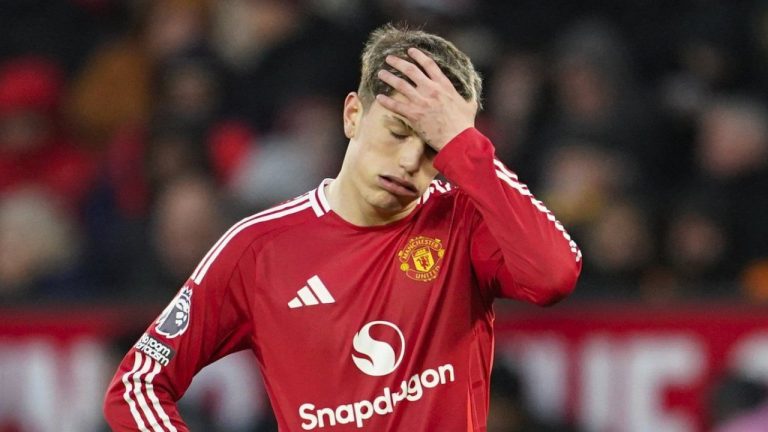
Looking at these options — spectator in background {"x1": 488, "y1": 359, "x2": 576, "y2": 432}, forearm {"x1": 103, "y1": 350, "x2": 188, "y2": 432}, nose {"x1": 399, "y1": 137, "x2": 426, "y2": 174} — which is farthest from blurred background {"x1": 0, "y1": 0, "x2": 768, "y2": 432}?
nose {"x1": 399, "y1": 137, "x2": 426, "y2": 174}

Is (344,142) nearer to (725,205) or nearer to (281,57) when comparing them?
(281,57)

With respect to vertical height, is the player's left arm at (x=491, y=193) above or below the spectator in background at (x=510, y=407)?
above

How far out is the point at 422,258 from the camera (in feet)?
12.2

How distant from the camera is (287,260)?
378cm

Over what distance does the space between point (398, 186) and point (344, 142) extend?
4365 millimetres

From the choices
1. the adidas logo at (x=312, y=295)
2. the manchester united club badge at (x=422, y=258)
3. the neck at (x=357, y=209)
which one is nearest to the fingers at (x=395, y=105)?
the neck at (x=357, y=209)

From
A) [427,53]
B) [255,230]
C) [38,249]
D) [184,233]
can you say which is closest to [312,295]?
[255,230]

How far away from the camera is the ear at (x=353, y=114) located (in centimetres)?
378

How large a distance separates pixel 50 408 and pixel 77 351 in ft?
1.08

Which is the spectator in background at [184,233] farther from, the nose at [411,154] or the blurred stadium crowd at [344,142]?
the nose at [411,154]

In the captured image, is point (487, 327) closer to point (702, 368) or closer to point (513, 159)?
point (702, 368)

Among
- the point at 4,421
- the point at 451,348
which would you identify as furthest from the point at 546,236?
the point at 4,421

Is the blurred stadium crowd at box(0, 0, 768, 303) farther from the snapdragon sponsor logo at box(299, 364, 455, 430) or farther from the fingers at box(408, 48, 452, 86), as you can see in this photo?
the fingers at box(408, 48, 452, 86)

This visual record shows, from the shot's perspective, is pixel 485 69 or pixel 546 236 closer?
pixel 546 236
